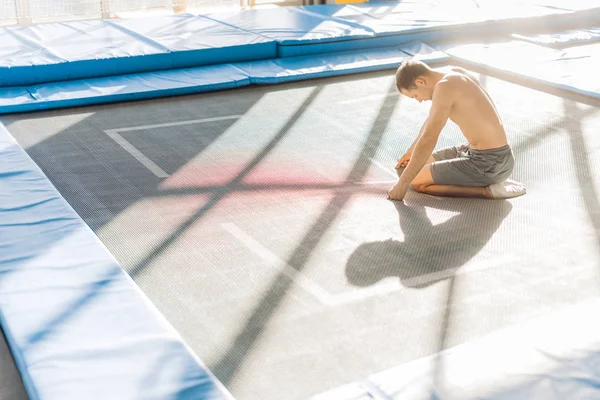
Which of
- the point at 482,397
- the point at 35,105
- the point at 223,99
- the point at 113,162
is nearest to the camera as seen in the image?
the point at 482,397

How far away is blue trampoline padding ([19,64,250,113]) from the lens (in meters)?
5.77

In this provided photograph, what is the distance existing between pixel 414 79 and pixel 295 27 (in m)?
3.82

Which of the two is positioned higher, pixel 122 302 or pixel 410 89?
pixel 410 89

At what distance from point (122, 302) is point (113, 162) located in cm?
194

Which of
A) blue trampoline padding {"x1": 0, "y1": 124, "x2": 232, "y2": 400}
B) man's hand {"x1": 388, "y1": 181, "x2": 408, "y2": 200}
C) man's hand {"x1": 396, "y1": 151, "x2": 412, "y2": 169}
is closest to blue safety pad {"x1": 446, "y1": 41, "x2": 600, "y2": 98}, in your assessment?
man's hand {"x1": 396, "y1": 151, "x2": 412, "y2": 169}

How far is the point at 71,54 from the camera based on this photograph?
6.30 m

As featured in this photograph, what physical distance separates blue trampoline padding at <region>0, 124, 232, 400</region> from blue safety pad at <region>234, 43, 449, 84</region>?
304cm

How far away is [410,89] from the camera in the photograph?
154 inches

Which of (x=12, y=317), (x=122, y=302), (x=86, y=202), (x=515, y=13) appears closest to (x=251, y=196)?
(x=86, y=202)

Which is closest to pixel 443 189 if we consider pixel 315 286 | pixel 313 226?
pixel 313 226

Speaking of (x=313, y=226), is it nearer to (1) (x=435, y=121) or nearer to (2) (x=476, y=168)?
(1) (x=435, y=121)

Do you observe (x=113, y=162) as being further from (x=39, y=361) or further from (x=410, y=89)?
(x=39, y=361)

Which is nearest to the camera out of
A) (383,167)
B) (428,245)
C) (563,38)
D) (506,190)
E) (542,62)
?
(428,245)

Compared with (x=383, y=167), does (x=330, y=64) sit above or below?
above
